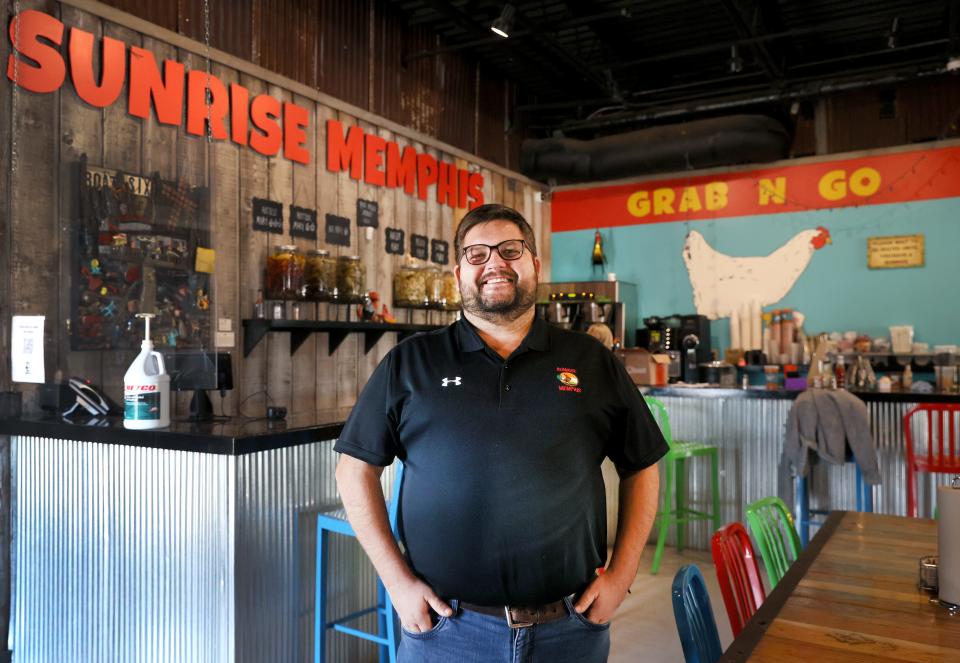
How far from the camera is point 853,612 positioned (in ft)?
5.80

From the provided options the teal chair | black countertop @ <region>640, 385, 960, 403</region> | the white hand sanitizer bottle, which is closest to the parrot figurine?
black countertop @ <region>640, 385, 960, 403</region>

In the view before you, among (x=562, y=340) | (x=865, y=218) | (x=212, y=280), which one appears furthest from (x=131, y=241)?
(x=865, y=218)

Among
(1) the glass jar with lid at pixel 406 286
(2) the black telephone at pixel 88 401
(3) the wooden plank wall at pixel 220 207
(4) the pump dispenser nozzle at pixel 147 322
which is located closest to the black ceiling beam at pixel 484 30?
(3) the wooden plank wall at pixel 220 207

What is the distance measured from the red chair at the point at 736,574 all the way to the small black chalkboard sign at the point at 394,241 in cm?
448

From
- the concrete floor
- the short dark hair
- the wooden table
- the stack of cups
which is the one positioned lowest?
the concrete floor

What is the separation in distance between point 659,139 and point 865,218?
2.12 meters

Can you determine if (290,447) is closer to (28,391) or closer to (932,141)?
(28,391)

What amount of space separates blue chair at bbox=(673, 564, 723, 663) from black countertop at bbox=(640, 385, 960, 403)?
358 cm

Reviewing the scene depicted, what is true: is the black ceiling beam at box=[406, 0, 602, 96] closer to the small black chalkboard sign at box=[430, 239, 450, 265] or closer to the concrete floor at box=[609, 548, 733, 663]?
the small black chalkboard sign at box=[430, 239, 450, 265]

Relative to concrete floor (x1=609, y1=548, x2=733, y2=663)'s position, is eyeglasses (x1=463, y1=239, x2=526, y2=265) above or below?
above

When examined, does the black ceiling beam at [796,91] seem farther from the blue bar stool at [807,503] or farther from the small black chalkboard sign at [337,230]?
the blue bar stool at [807,503]

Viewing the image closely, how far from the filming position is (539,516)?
1.69 m

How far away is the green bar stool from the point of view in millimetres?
4965

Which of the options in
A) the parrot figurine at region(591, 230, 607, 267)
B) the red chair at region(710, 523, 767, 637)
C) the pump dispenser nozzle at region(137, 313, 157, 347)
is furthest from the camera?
the parrot figurine at region(591, 230, 607, 267)
